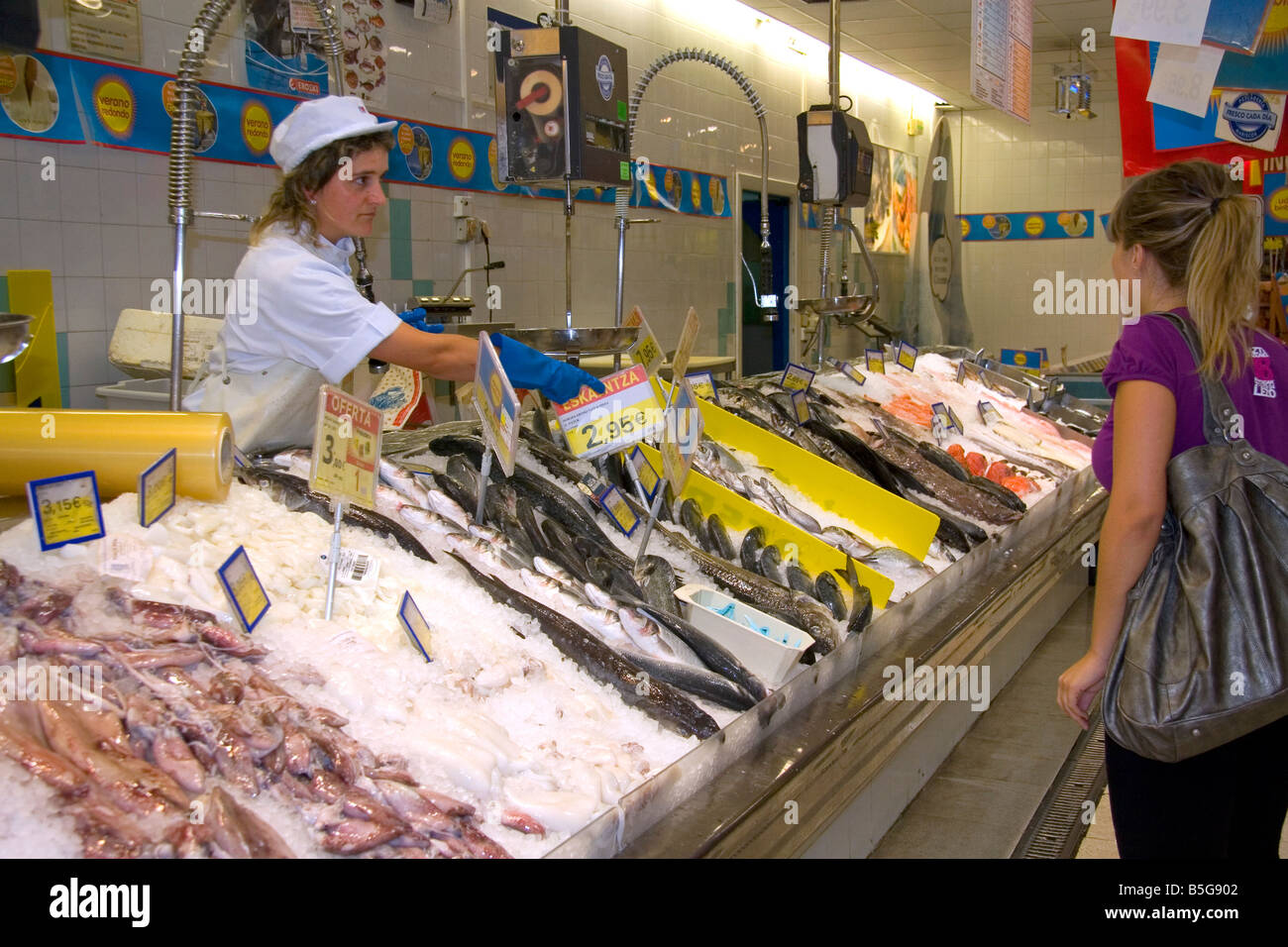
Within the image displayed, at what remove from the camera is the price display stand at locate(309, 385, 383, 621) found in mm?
1998

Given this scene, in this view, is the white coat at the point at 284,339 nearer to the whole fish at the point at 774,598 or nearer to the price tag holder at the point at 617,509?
the price tag holder at the point at 617,509

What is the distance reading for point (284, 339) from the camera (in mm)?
2891

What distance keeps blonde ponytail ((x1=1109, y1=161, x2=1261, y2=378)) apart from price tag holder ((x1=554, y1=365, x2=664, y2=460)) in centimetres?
118

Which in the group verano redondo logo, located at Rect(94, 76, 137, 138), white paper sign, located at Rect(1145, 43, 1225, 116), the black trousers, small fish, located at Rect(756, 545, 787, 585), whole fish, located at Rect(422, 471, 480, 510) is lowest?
the black trousers

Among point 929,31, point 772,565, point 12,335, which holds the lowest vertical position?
point 772,565

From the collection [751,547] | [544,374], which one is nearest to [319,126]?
[544,374]

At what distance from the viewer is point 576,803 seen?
175cm

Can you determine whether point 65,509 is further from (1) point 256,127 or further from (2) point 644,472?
(1) point 256,127

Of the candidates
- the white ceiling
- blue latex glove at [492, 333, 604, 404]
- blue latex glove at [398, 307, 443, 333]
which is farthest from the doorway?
blue latex glove at [492, 333, 604, 404]

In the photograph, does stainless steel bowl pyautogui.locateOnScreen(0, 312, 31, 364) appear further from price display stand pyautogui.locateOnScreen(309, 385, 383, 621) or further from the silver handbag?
the silver handbag

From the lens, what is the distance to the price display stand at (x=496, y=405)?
240 centimetres

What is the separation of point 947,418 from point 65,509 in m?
4.21

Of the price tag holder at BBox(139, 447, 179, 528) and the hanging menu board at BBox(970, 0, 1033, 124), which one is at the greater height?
the hanging menu board at BBox(970, 0, 1033, 124)

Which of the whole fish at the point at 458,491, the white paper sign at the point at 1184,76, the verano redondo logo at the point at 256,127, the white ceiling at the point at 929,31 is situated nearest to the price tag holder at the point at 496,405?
the whole fish at the point at 458,491
